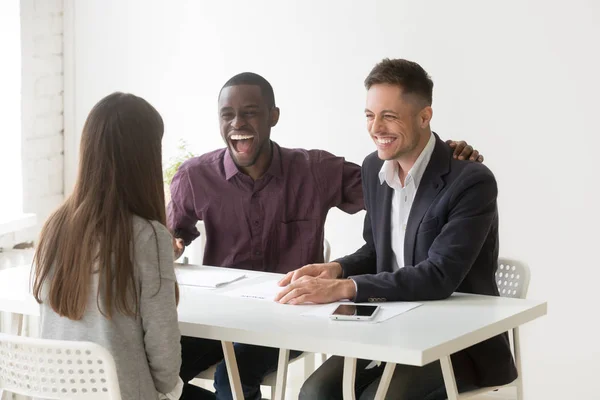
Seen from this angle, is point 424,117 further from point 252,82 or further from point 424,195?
point 252,82

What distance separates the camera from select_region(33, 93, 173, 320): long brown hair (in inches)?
80.7

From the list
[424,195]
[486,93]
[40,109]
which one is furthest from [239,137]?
[40,109]

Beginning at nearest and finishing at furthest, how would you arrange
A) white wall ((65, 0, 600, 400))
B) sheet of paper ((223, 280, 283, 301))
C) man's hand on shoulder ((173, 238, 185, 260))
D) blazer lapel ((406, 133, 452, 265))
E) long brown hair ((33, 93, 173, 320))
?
long brown hair ((33, 93, 173, 320))
sheet of paper ((223, 280, 283, 301))
blazer lapel ((406, 133, 452, 265))
man's hand on shoulder ((173, 238, 185, 260))
white wall ((65, 0, 600, 400))

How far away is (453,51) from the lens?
4.06m

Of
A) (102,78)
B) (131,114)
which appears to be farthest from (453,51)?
(131,114)

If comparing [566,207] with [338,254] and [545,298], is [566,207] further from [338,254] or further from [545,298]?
[338,254]

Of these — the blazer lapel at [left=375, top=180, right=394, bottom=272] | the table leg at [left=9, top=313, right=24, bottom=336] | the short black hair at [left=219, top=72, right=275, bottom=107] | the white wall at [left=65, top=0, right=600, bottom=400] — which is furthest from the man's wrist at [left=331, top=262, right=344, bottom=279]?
the white wall at [left=65, top=0, right=600, bottom=400]

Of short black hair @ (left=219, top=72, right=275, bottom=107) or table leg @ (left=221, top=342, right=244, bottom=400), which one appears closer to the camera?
table leg @ (left=221, top=342, right=244, bottom=400)

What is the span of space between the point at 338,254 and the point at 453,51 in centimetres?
106

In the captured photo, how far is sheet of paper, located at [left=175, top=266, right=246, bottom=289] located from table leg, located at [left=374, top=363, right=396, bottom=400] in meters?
0.62

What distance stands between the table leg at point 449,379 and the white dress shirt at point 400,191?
494 millimetres

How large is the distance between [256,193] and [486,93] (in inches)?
51.3

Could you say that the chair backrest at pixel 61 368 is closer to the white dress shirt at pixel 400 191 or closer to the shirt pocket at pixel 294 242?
the white dress shirt at pixel 400 191

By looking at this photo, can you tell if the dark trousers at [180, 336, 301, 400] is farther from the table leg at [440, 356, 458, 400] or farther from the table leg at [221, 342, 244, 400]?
the table leg at [440, 356, 458, 400]
